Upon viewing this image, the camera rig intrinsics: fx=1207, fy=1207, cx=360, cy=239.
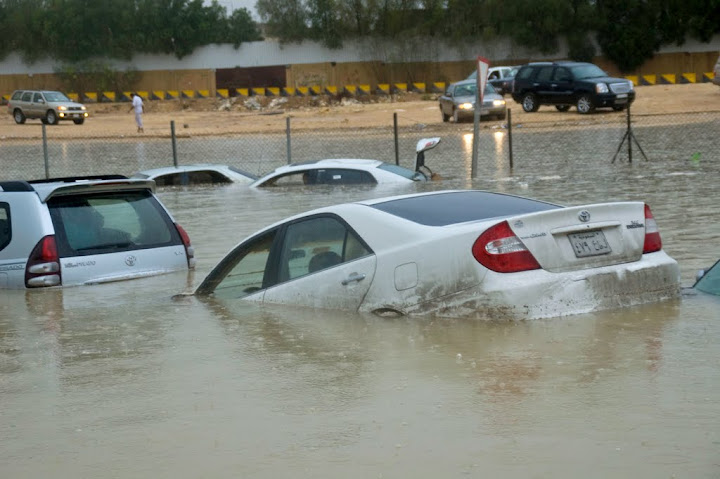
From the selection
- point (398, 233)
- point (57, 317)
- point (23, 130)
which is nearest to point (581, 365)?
point (398, 233)

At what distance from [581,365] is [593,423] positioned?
1.27 metres

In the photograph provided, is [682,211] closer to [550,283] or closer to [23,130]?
[550,283]

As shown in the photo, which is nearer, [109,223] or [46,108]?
[109,223]

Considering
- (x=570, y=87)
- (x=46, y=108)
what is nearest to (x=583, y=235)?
(x=570, y=87)

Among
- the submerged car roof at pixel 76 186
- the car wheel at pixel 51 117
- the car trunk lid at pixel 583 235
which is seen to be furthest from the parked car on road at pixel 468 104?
the car trunk lid at pixel 583 235

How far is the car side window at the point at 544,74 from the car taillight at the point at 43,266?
1201 inches

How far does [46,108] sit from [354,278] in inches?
1755

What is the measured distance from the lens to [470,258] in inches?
308

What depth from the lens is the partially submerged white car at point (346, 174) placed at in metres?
19.8

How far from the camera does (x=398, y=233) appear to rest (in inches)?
320

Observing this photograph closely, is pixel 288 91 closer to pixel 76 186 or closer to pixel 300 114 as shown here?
pixel 300 114

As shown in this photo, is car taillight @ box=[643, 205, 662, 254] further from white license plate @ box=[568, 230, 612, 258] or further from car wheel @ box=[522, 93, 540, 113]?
car wheel @ box=[522, 93, 540, 113]

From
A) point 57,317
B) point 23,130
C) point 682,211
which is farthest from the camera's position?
point 23,130

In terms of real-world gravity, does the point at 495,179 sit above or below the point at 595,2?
below
